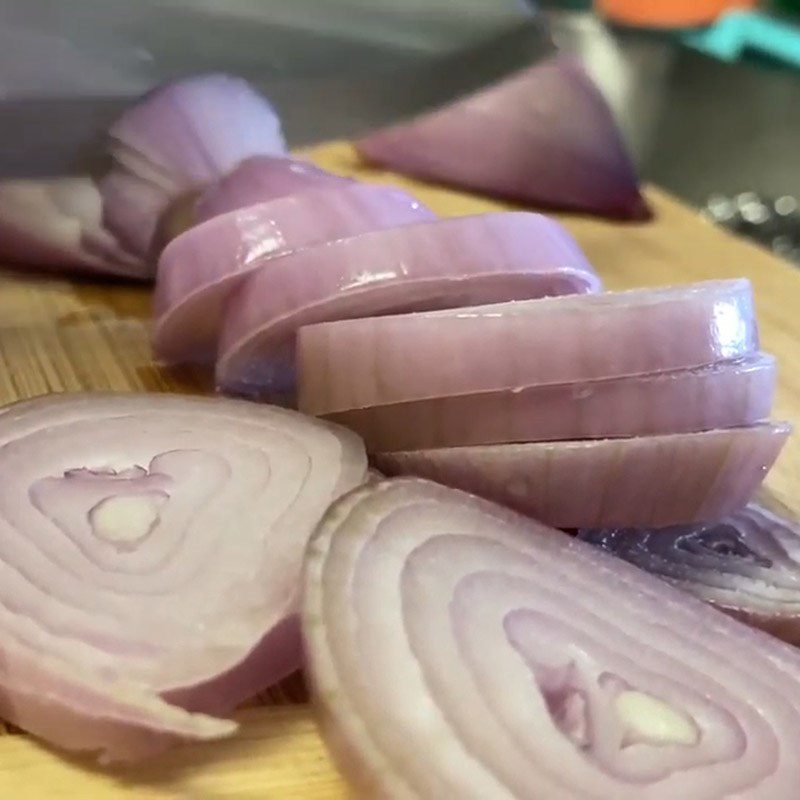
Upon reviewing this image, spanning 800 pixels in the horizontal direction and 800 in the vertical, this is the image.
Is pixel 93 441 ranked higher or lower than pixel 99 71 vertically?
lower

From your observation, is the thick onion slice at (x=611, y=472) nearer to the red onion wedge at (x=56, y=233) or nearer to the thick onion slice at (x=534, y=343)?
the thick onion slice at (x=534, y=343)

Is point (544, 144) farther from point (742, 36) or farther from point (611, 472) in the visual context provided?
point (611, 472)

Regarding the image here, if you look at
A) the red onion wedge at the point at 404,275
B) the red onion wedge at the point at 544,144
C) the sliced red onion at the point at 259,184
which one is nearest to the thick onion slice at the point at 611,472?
the red onion wedge at the point at 404,275

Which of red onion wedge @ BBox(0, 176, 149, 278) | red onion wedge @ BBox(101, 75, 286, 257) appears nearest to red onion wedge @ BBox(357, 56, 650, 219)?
red onion wedge @ BBox(101, 75, 286, 257)

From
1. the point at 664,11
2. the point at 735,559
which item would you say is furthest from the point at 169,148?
Result: the point at 664,11

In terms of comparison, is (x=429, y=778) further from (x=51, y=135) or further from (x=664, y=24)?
(x=664, y=24)

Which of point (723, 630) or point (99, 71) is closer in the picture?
point (723, 630)

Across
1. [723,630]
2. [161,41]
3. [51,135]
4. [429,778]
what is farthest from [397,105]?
[429,778]
